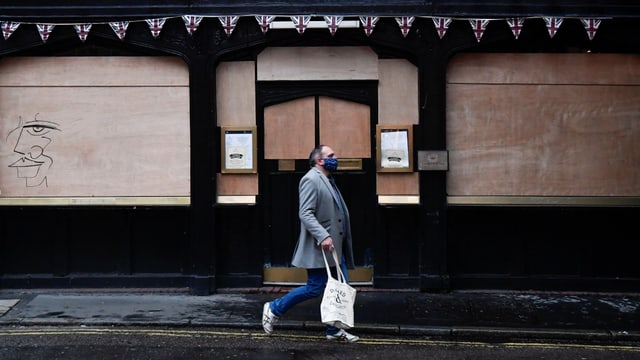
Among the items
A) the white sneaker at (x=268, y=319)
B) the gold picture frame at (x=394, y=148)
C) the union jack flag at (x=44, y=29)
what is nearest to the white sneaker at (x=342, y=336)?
the white sneaker at (x=268, y=319)

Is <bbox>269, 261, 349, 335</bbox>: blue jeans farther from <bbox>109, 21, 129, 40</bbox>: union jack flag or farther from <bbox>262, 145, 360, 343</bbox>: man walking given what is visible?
<bbox>109, 21, 129, 40</bbox>: union jack flag

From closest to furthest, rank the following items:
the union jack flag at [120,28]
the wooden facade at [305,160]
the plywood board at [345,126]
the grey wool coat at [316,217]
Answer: the grey wool coat at [316,217] < the union jack flag at [120,28] < the wooden facade at [305,160] < the plywood board at [345,126]

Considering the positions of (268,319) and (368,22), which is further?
(368,22)

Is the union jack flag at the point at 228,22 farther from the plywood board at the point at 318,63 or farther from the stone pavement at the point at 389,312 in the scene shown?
the stone pavement at the point at 389,312

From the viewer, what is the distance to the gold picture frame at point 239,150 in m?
9.67

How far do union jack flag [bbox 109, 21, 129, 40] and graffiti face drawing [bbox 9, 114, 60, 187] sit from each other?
1.51m

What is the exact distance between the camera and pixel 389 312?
856cm

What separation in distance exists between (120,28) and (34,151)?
6.67 feet

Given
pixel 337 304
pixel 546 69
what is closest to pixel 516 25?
pixel 546 69

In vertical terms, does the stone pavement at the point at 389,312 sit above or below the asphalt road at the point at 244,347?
above

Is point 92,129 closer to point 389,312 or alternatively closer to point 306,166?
point 306,166

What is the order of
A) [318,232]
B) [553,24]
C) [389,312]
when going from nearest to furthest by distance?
[318,232], [389,312], [553,24]

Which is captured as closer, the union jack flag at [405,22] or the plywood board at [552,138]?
the union jack flag at [405,22]

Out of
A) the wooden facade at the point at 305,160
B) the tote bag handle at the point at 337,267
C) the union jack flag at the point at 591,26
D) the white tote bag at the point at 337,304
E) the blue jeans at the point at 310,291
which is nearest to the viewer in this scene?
the white tote bag at the point at 337,304
